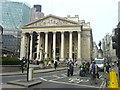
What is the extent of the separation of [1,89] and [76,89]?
4674 mm

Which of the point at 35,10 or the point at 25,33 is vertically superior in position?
the point at 35,10

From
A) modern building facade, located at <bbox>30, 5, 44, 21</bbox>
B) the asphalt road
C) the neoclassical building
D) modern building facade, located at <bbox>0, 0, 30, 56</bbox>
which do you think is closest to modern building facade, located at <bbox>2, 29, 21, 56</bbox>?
modern building facade, located at <bbox>0, 0, 30, 56</bbox>

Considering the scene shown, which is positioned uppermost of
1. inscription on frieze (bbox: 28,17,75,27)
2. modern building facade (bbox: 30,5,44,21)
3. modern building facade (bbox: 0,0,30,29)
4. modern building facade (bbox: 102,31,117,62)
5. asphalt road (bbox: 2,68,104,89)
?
modern building facade (bbox: 30,5,44,21)

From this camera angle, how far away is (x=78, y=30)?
7762 cm

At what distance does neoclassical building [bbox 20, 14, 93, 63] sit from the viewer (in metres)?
78.8

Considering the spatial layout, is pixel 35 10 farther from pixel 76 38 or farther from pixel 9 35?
pixel 76 38

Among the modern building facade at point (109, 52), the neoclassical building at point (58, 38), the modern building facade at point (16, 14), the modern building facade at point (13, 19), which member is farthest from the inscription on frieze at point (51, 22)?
the modern building facade at point (109, 52)

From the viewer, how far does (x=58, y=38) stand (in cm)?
9025

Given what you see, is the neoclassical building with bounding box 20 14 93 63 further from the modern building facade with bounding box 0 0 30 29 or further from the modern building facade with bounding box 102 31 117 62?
the modern building facade with bounding box 102 31 117 62

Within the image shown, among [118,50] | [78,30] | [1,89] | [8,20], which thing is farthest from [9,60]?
[8,20]

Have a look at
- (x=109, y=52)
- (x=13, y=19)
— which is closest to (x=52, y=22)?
(x=13, y=19)

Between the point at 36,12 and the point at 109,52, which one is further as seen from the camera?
the point at 109,52

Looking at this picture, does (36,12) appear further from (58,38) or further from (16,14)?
(58,38)

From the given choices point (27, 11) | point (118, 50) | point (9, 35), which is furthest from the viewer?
point (9, 35)
